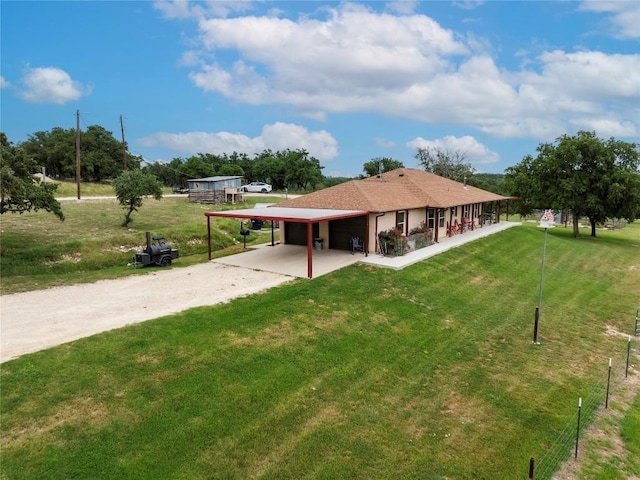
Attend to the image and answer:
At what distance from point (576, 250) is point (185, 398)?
28317 mm

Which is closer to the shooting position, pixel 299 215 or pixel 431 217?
pixel 299 215

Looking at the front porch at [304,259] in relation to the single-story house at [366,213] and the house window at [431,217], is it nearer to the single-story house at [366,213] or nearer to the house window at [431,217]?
the single-story house at [366,213]

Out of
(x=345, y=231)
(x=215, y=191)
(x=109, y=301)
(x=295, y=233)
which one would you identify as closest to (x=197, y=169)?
(x=215, y=191)

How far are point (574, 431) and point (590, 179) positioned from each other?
103ft

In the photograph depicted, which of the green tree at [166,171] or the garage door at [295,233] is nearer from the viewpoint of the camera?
the garage door at [295,233]

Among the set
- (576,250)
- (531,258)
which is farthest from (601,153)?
(531,258)

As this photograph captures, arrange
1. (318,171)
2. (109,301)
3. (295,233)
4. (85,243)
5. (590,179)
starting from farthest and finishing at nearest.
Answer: (318,171), (590,179), (295,233), (85,243), (109,301)

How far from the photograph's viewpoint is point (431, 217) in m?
24.3

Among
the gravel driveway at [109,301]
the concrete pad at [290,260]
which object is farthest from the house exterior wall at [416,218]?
the gravel driveway at [109,301]

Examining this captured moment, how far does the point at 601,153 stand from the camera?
32375 millimetres

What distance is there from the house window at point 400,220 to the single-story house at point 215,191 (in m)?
24.3

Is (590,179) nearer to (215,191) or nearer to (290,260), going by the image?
(290,260)

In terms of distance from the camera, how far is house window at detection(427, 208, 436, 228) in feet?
79.0

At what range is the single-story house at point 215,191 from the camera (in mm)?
41094
